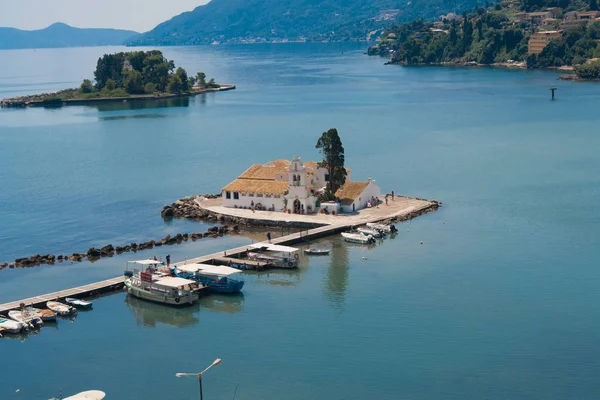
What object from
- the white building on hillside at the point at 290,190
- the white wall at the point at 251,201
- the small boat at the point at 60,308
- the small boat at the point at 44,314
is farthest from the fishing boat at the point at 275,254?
the small boat at the point at 44,314

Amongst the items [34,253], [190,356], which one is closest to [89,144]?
[34,253]

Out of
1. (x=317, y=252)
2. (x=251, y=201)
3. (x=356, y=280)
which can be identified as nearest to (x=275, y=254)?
(x=317, y=252)

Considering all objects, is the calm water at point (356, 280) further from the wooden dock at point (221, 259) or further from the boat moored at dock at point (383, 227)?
the wooden dock at point (221, 259)

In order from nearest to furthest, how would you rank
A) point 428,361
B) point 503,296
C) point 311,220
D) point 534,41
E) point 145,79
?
point 428,361
point 503,296
point 311,220
point 145,79
point 534,41

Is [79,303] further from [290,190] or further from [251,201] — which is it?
[251,201]

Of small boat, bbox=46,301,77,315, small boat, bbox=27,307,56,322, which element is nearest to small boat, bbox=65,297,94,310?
small boat, bbox=46,301,77,315

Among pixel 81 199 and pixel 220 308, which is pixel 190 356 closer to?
pixel 220 308
